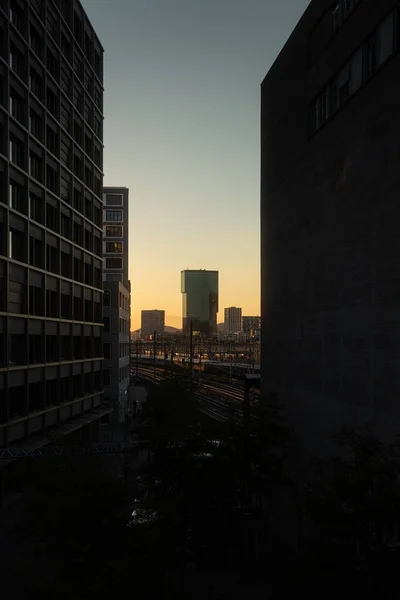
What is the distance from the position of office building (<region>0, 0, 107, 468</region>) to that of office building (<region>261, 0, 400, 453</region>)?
13516mm

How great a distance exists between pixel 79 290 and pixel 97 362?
7.83 m

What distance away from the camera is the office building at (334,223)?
A: 18297 millimetres

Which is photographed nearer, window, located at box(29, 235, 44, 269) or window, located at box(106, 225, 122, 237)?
window, located at box(29, 235, 44, 269)

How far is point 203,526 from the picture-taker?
20.9 metres

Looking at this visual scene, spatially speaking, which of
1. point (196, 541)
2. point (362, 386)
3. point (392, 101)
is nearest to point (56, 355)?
point (196, 541)

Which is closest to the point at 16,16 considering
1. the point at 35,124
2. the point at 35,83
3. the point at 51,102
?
the point at 35,83

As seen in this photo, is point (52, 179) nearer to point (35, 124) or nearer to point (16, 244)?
point (35, 124)

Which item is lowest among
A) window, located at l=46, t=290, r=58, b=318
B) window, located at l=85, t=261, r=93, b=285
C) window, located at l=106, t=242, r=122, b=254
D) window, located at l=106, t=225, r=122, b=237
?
window, located at l=46, t=290, r=58, b=318

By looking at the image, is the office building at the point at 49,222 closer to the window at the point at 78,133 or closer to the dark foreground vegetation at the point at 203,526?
the window at the point at 78,133

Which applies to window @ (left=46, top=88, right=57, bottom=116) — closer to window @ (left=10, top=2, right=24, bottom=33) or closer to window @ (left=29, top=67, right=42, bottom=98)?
window @ (left=29, top=67, right=42, bottom=98)

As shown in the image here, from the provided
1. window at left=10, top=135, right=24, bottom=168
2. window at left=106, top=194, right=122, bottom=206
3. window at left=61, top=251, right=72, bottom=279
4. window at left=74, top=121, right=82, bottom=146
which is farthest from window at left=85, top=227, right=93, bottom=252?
window at left=106, top=194, right=122, bottom=206

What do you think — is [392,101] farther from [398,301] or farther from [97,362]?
[97,362]

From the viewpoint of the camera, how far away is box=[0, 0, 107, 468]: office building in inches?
1271

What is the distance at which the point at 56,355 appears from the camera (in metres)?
39.8
